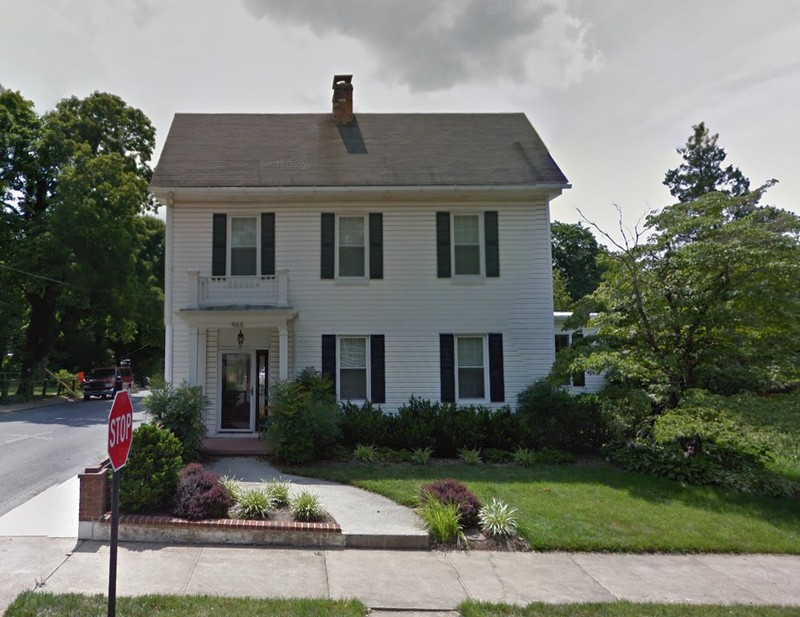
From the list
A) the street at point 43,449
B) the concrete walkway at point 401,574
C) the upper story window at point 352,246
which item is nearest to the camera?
the concrete walkway at point 401,574

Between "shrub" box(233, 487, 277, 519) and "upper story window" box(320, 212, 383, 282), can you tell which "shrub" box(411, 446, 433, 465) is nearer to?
"shrub" box(233, 487, 277, 519)

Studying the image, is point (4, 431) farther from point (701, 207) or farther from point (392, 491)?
point (701, 207)

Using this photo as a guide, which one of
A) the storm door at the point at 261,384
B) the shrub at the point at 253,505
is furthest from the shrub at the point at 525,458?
the storm door at the point at 261,384

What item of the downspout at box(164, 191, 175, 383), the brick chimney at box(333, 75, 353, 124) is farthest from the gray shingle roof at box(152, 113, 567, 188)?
the downspout at box(164, 191, 175, 383)

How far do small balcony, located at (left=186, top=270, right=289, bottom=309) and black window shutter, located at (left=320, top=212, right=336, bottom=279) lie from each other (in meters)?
0.96

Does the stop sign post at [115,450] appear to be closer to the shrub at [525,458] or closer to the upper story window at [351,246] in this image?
the shrub at [525,458]

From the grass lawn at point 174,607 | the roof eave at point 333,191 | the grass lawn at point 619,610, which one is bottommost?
the grass lawn at point 619,610

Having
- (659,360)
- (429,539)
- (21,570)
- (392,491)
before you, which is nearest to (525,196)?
(659,360)

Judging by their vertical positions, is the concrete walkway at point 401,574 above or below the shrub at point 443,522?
below

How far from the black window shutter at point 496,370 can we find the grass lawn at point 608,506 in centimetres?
279

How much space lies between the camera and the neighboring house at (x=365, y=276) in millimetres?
12172

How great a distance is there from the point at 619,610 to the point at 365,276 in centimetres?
921

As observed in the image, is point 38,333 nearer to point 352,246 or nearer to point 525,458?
point 352,246

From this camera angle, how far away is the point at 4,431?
14.5 meters
